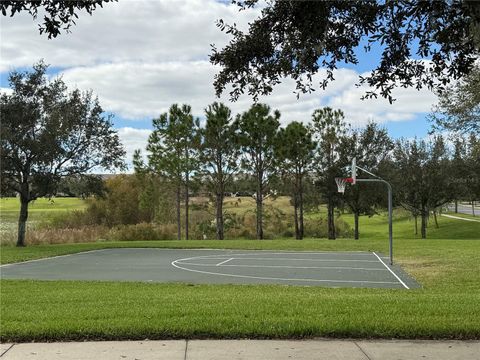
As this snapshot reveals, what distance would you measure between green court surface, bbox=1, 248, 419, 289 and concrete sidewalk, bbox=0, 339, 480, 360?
850cm

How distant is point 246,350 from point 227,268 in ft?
45.3

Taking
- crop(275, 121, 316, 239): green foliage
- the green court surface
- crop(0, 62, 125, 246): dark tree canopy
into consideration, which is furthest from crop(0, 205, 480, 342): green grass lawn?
crop(275, 121, 316, 239): green foliage

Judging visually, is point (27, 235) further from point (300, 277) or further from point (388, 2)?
point (388, 2)

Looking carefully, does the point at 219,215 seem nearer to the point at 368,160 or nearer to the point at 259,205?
the point at 259,205

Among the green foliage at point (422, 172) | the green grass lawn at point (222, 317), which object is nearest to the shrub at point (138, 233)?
the green foliage at point (422, 172)

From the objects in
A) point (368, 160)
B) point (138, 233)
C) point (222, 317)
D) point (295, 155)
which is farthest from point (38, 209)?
point (222, 317)

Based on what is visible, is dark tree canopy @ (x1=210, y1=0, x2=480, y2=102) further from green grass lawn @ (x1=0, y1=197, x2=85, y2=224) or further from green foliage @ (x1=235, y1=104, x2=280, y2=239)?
green grass lawn @ (x1=0, y1=197, x2=85, y2=224)

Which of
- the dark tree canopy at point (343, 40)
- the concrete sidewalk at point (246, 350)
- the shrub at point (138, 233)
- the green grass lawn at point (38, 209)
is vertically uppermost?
the dark tree canopy at point (343, 40)

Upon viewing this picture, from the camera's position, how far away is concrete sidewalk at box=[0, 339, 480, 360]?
5.30 m

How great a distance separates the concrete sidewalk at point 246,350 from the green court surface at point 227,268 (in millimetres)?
8500

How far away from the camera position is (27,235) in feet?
116

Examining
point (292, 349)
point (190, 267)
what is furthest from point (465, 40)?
point (190, 267)

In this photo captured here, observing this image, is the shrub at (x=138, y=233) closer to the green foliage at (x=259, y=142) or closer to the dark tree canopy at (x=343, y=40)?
the green foliage at (x=259, y=142)

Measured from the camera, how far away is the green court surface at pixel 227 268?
51.1ft
